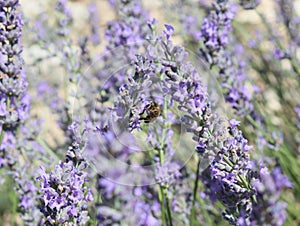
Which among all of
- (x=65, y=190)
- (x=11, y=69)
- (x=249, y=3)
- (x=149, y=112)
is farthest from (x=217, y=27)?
(x=65, y=190)

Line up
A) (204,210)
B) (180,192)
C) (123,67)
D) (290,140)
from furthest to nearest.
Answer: (290,140)
(204,210)
(180,192)
(123,67)

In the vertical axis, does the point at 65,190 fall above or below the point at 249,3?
below

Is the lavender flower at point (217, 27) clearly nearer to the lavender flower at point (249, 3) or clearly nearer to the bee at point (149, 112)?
the lavender flower at point (249, 3)

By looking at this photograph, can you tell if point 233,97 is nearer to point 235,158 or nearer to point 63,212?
point 235,158

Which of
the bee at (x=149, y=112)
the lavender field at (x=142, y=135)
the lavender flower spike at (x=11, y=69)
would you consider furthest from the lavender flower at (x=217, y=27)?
the lavender flower spike at (x=11, y=69)

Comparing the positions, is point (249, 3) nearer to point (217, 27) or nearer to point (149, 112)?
point (217, 27)

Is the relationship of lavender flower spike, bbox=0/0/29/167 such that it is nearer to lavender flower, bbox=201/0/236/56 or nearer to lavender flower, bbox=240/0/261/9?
lavender flower, bbox=201/0/236/56

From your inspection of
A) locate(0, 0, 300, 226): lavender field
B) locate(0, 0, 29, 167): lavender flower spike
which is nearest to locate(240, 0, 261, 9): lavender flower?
locate(0, 0, 300, 226): lavender field

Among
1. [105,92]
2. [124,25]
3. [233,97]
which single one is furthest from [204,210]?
[124,25]
